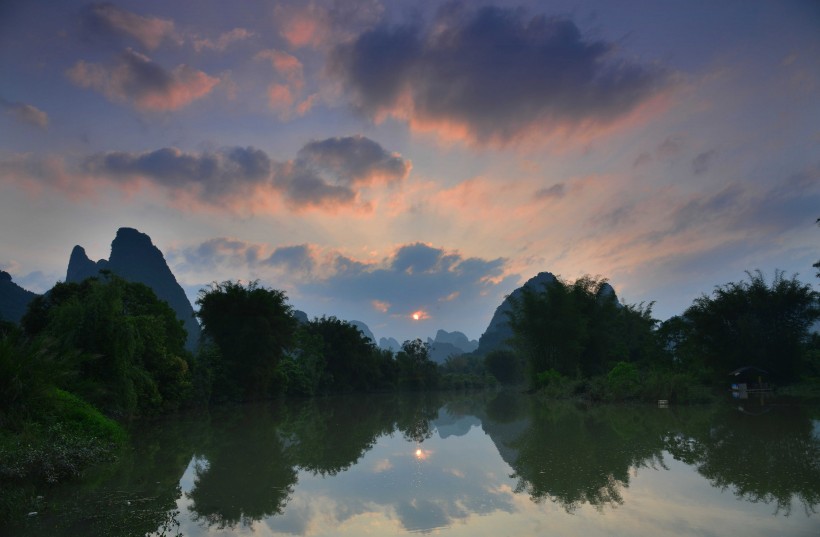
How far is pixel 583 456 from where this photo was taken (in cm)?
1025

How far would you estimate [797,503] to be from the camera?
6398 millimetres

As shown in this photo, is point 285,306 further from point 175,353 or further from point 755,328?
point 755,328

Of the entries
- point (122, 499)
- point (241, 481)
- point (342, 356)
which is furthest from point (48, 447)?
point (342, 356)

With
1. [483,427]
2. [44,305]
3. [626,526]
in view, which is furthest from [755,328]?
[44,305]

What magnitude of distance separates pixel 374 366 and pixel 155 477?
46.8 metres

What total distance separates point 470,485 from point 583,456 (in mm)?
3174

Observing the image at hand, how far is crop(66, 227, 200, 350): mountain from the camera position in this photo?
472 ft

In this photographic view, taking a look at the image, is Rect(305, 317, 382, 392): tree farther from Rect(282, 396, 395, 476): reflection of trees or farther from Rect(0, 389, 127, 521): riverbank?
Rect(0, 389, 127, 521): riverbank

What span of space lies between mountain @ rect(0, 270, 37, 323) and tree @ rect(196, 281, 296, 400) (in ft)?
216

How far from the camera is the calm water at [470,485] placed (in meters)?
6.15

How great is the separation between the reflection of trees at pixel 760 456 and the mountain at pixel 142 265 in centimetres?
14716

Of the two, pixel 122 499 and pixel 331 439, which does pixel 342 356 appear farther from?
pixel 122 499

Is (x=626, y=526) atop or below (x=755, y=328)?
below

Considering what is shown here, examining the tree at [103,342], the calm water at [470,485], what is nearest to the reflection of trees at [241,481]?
the calm water at [470,485]
